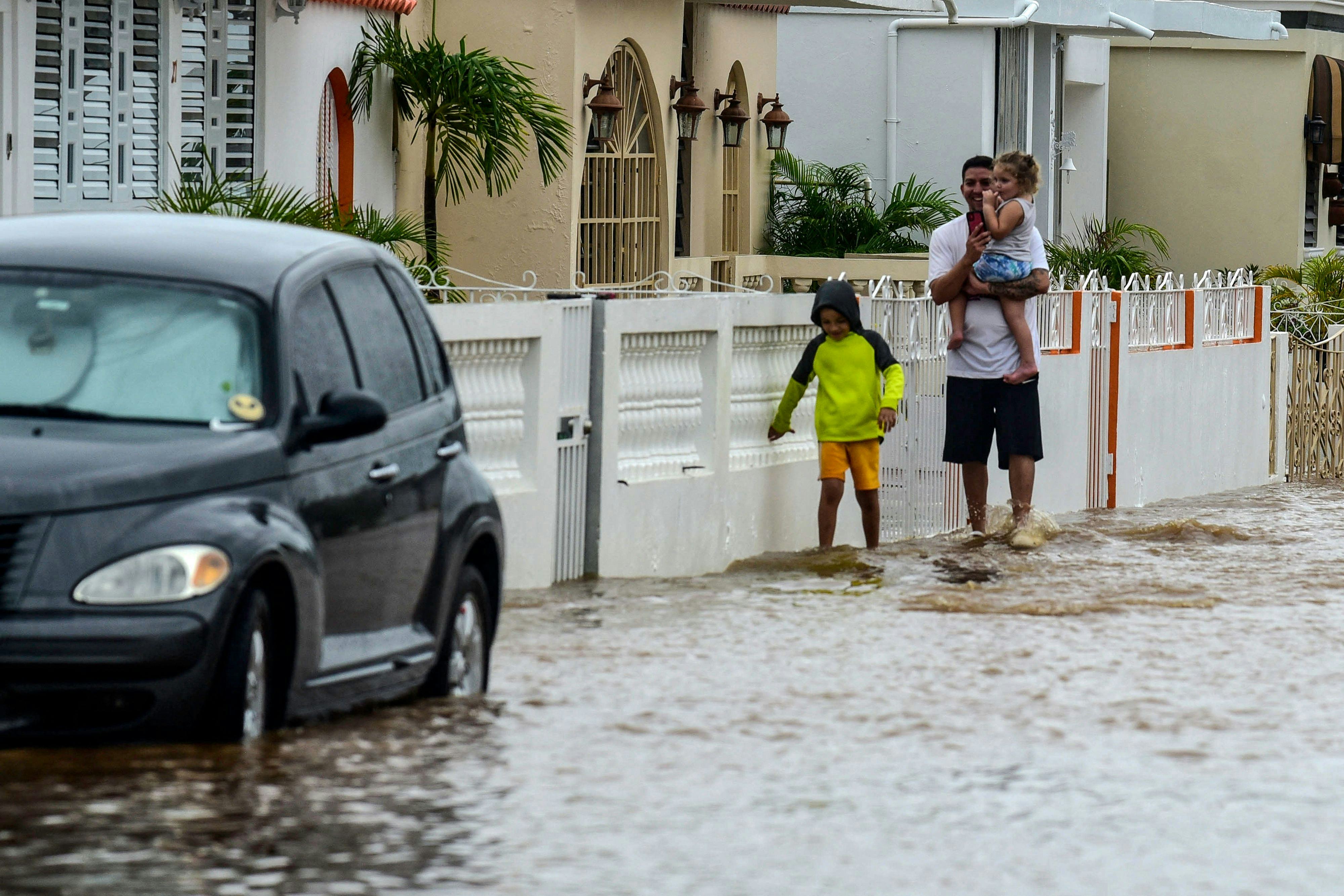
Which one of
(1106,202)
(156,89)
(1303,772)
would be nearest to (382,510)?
(1303,772)

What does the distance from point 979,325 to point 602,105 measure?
6204 mm

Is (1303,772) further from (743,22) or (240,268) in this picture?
(743,22)

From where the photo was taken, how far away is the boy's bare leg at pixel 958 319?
1329 centimetres

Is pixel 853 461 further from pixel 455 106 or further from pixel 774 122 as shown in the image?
pixel 774 122

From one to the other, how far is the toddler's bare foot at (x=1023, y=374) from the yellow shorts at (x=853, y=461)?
0.89m

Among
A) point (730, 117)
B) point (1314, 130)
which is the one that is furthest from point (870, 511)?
point (1314, 130)

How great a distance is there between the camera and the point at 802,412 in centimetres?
1362

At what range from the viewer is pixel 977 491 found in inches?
536

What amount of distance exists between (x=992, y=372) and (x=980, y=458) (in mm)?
481

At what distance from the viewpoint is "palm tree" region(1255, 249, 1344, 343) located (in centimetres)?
2298

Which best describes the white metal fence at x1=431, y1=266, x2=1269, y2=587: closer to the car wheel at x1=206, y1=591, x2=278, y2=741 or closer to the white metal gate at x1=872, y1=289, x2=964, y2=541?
the white metal gate at x1=872, y1=289, x2=964, y2=541

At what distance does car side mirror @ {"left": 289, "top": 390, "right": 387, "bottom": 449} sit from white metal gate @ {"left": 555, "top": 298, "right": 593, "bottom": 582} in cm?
441

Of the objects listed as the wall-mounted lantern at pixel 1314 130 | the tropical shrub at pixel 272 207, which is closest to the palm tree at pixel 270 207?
the tropical shrub at pixel 272 207

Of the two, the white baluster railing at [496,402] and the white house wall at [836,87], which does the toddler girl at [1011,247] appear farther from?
the white house wall at [836,87]
